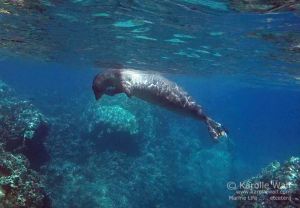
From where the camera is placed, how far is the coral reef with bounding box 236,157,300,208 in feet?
32.1

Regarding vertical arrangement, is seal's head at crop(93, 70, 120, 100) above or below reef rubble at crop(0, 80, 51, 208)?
above

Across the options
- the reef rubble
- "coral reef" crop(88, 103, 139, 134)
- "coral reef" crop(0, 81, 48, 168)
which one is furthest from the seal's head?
"coral reef" crop(88, 103, 139, 134)

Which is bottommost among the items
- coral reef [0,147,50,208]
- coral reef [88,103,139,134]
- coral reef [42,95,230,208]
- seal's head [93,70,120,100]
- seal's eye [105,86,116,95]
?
coral reef [42,95,230,208]

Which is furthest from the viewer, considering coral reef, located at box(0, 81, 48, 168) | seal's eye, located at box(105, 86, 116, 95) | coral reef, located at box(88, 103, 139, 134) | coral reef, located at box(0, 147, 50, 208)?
coral reef, located at box(88, 103, 139, 134)

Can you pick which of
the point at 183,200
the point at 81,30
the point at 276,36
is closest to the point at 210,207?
the point at 183,200

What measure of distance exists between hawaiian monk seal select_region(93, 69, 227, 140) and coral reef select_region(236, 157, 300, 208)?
2.12m

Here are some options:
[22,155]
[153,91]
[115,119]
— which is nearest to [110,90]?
[153,91]

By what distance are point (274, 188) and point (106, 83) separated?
23.8 feet

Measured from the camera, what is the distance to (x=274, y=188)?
1048 centimetres

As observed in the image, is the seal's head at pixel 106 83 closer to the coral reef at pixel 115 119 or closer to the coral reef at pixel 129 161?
the coral reef at pixel 129 161

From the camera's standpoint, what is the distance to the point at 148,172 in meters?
24.8

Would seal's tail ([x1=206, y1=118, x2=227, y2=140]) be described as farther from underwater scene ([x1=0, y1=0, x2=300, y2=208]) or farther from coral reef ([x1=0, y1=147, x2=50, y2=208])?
coral reef ([x1=0, y1=147, x2=50, y2=208])

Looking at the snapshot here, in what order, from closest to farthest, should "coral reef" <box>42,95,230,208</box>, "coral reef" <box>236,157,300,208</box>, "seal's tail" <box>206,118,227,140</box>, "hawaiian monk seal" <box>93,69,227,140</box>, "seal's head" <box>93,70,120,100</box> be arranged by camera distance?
"coral reef" <box>236,157,300,208</box>, "seal's tail" <box>206,118,227,140</box>, "hawaiian monk seal" <box>93,69,227,140</box>, "seal's head" <box>93,70,120,100</box>, "coral reef" <box>42,95,230,208</box>

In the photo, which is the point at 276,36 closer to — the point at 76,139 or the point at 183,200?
the point at 183,200
